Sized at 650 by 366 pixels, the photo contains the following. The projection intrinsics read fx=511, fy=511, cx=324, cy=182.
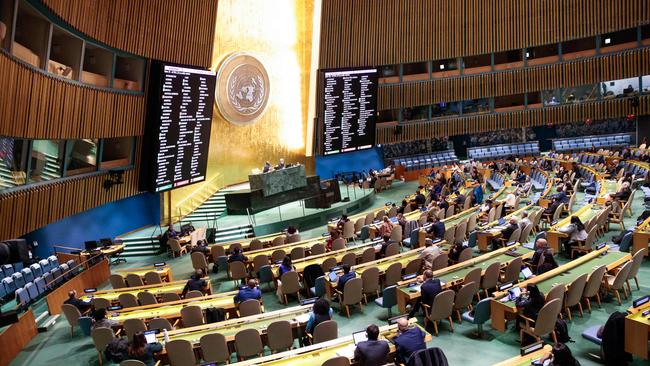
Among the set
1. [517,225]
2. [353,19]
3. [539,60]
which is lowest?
[517,225]

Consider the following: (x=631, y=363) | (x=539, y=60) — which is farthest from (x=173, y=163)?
(x=539, y=60)

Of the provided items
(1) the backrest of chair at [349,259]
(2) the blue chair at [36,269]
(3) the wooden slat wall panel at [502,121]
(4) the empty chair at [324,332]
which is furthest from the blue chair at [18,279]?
(3) the wooden slat wall panel at [502,121]

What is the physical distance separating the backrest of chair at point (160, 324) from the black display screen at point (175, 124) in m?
8.37

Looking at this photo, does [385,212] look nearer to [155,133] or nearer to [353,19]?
[155,133]

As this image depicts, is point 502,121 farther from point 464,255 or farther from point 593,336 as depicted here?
point 593,336

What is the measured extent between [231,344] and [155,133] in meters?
9.53

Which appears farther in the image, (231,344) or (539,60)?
(539,60)

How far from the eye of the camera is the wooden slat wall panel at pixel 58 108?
9.87 meters

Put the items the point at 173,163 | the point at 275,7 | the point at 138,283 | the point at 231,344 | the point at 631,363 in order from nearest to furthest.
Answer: the point at 631,363 → the point at 231,344 → the point at 138,283 → the point at 173,163 → the point at 275,7

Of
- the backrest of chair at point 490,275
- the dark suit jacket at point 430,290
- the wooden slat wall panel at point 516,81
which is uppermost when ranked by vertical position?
the wooden slat wall panel at point 516,81

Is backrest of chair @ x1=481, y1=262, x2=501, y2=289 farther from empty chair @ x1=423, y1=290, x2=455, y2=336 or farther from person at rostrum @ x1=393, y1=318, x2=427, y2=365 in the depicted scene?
person at rostrum @ x1=393, y1=318, x2=427, y2=365

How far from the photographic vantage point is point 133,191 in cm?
1622

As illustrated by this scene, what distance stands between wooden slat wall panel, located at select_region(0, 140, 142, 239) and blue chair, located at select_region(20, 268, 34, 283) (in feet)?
3.27

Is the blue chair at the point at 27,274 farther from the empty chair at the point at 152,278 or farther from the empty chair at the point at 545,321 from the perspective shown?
the empty chair at the point at 545,321
